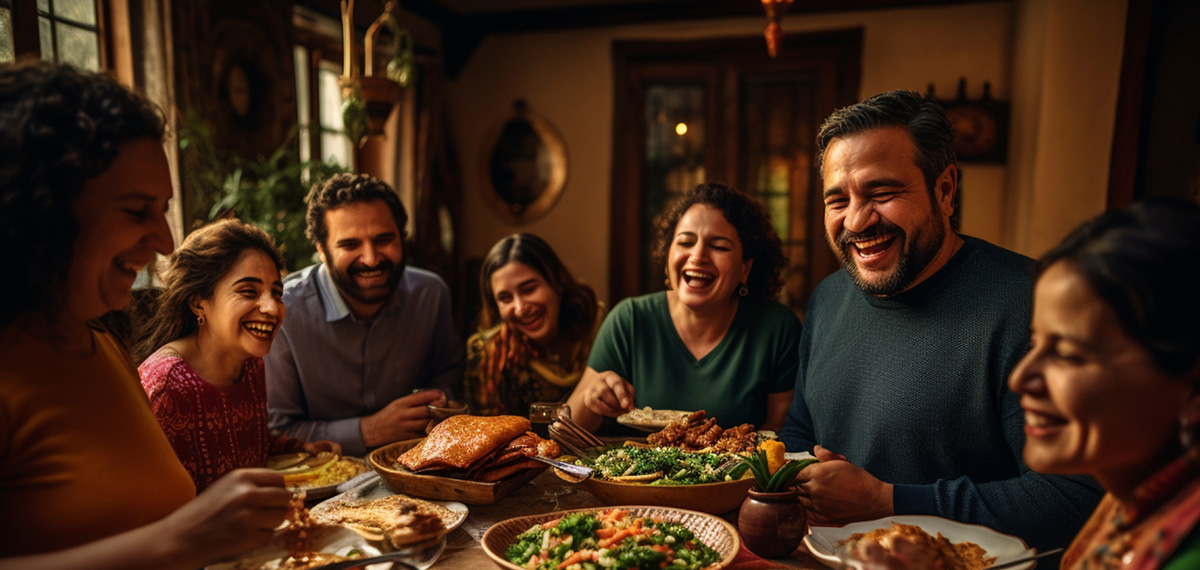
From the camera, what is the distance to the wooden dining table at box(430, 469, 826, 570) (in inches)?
58.1

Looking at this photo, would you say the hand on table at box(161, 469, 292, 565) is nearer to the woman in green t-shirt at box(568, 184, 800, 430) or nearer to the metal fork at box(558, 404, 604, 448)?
the metal fork at box(558, 404, 604, 448)

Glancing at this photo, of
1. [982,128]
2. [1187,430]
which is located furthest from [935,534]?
[982,128]

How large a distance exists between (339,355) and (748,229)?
5.78 feet

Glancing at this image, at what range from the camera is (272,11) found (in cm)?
477

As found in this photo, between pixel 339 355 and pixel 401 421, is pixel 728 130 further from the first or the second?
pixel 401 421

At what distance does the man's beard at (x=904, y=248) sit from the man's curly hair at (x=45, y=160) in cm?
168

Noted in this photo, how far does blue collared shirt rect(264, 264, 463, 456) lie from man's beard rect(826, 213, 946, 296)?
1.85 meters

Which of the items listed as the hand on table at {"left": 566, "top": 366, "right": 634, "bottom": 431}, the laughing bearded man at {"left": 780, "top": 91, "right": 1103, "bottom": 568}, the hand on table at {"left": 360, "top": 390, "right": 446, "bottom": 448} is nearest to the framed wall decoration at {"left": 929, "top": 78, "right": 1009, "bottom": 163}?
the laughing bearded man at {"left": 780, "top": 91, "right": 1103, "bottom": 568}

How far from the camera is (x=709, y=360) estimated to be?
271cm

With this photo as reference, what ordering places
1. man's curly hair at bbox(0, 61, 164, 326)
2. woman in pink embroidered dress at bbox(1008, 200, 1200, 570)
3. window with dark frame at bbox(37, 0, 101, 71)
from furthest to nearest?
1. window with dark frame at bbox(37, 0, 101, 71)
2. man's curly hair at bbox(0, 61, 164, 326)
3. woman in pink embroidered dress at bbox(1008, 200, 1200, 570)

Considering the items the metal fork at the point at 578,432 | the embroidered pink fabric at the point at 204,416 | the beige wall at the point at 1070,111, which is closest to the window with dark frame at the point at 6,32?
the embroidered pink fabric at the point at 204,416

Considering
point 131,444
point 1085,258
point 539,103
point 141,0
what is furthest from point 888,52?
point 131,444

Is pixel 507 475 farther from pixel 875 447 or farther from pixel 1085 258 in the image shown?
pixel 1085 258

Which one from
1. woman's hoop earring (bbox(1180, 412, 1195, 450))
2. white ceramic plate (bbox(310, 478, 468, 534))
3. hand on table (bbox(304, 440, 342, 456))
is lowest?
hand on table (bbox(304, 440, 342, 456))
